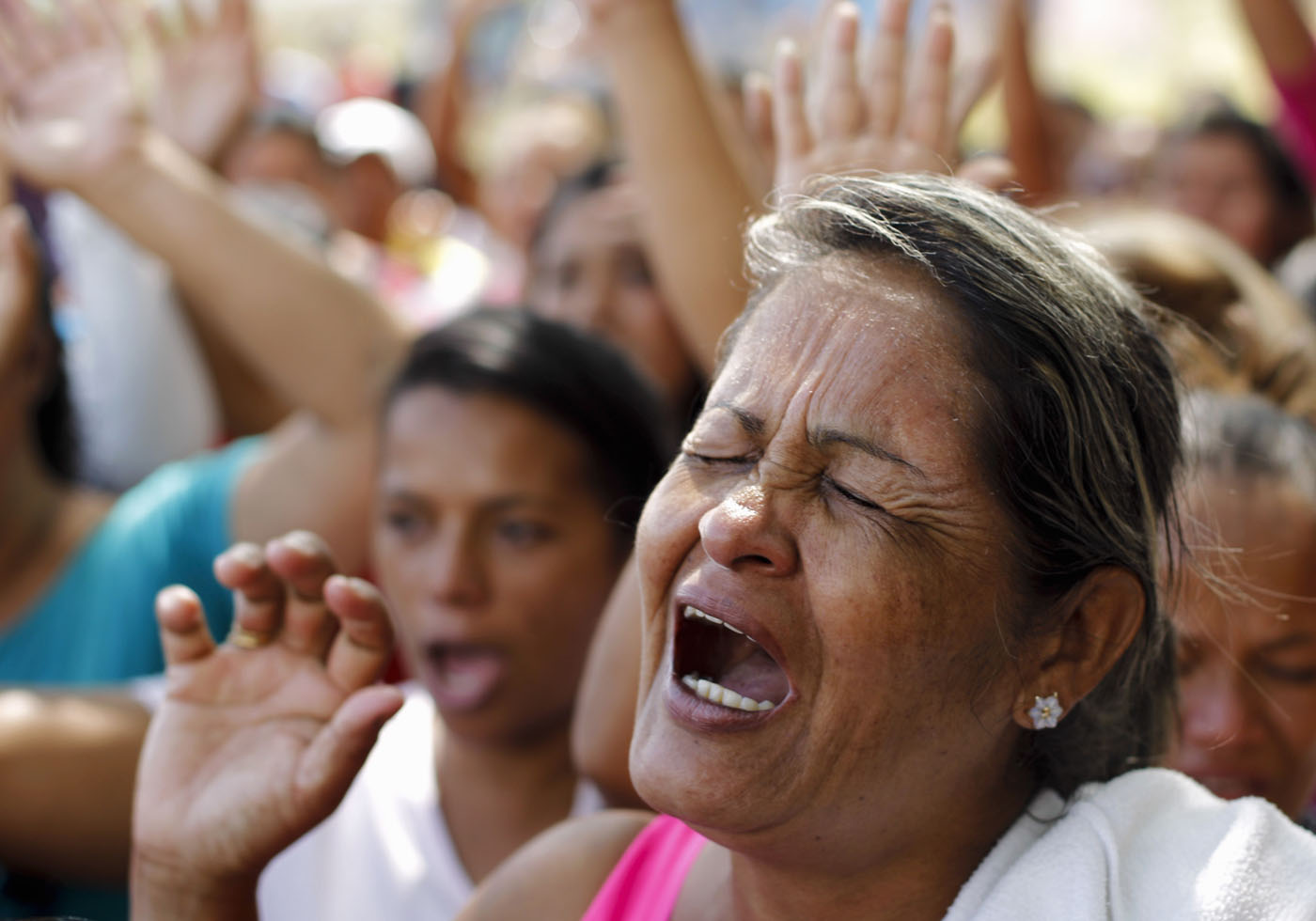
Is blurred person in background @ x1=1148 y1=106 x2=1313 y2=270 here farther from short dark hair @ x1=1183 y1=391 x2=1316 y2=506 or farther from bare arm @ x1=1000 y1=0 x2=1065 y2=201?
short dark hair @ x1=1183 y1=391 x2=1316 y2=506

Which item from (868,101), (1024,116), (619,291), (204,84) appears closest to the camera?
(868,101)

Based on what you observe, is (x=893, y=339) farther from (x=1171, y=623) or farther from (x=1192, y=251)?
(x=1192, y=251)

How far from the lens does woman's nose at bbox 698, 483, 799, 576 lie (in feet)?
4.42

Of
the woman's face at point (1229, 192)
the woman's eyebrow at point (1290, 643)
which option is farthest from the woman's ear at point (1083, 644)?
the woman's face at point (1229, 192)

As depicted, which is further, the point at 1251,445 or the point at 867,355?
the point at 1251,445

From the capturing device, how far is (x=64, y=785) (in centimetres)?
213

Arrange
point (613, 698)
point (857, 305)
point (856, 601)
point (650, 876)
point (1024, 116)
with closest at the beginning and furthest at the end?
point (856, 601)
point (857, 305)
point (650, 876)
point (613, 698)
point (1024, 116)

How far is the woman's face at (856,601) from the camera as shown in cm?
133

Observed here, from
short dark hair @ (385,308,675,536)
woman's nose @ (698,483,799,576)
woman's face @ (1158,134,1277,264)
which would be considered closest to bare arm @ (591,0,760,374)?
short dark hair @ (385,308,675,536)

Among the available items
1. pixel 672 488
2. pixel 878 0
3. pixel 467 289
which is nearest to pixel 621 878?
pixel 672 488

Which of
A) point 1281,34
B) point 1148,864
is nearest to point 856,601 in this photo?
point 1148,864

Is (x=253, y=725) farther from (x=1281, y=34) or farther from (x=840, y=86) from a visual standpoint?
(x=1281, y=34)

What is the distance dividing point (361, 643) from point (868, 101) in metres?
1.17

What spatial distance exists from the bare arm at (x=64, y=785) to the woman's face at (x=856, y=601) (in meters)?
1.14
